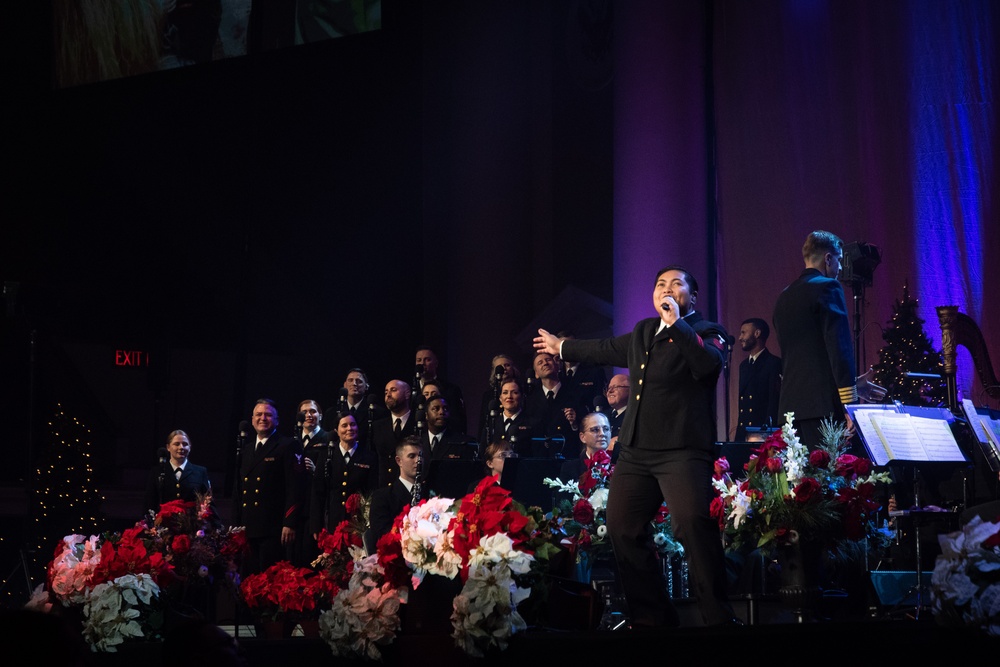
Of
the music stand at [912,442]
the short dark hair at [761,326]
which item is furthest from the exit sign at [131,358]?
the music stand at [912,442]

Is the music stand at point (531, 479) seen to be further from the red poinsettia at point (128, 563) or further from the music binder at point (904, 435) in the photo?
the red poinsettia at point (128, 563)

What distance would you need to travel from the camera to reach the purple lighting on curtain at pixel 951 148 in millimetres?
9047

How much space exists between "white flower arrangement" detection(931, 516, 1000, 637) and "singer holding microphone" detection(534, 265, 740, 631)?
106 cm

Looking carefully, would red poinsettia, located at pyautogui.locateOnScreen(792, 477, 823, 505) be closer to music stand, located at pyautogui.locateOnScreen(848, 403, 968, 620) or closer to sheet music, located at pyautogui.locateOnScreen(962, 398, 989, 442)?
music stand, located at pyautogui.locateOnScreen(848, 403, 968, 620)

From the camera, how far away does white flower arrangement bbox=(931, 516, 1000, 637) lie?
142 inches

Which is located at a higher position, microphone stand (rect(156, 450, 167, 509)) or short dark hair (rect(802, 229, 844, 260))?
short dark hair (rect(802, 229, 844, 260))

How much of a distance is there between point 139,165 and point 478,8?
4.71 metres

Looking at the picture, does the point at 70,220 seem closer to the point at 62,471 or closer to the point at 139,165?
the point at 139,165

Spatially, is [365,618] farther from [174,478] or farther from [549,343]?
[174,478]

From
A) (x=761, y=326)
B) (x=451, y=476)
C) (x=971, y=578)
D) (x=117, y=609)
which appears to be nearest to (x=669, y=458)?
(x=971, y=578)

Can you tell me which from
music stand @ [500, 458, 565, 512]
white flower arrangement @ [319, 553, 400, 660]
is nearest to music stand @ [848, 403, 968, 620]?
music stand @ [500, 458, 565, 512]

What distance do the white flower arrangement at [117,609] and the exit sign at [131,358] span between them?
1053 cm

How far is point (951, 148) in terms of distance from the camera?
922 cm

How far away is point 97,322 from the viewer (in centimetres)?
1488
